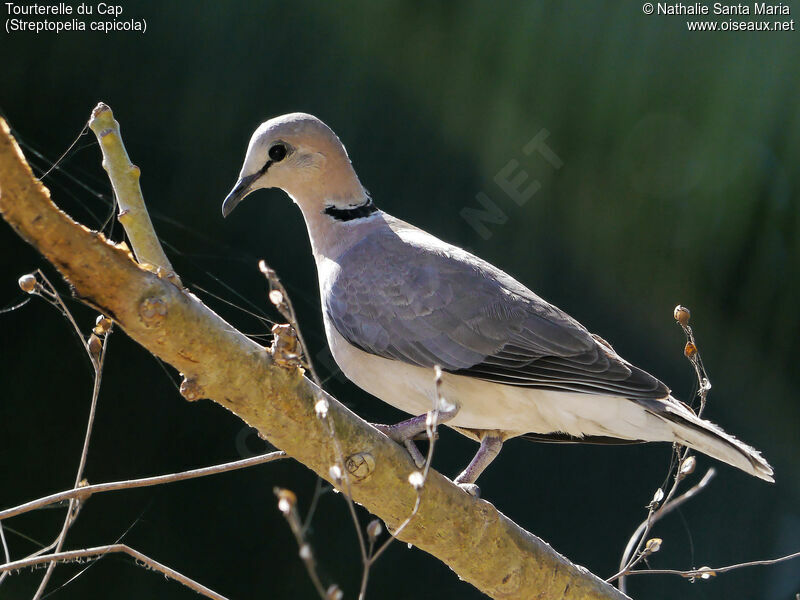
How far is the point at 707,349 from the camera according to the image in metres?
3.63

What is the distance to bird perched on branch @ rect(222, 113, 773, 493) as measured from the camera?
6.23 feet

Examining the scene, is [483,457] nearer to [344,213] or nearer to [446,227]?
[344,213]

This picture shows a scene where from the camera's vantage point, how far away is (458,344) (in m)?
1.98

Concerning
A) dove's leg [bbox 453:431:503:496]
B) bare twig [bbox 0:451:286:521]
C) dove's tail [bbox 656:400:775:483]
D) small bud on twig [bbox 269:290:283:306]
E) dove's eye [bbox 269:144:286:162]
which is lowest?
dove's leg [bbox 453:431:503:496]

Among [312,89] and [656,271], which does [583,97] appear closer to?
[656,271]

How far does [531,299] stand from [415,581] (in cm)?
187

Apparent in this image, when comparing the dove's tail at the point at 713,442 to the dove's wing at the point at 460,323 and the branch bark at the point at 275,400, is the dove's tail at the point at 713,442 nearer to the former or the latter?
the dove's wing at the point at 460,323

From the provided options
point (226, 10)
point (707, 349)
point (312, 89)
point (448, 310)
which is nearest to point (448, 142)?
point (312, 89)

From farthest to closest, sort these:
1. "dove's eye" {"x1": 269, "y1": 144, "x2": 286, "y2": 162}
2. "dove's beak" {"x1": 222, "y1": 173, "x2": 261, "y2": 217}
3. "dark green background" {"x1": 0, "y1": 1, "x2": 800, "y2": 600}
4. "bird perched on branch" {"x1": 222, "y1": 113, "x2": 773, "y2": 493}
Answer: "dark green background" {"x1": 0, "y1": 1, "x2": 800, "y2": 600}
"dove's eye" {"x1": 269, "y1": 144, "x2": 286, "y2": 162}
"dove's beak" {"x1": 222, "y1": 173, "x2": 261, "y2": 217}
"bird perched on branch" {"x1": 222, "y1": 113, "x2": 773, "y2": 493}

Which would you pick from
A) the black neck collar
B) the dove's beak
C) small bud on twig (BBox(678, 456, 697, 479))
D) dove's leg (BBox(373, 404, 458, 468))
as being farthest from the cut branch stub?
small bud on twig (BBox(678, 456, 697, 479))

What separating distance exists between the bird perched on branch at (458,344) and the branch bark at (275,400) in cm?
18

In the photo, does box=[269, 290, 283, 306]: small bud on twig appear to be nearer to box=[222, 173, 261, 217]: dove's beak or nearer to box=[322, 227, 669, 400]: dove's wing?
box=[322, 227, 669, 400]: dove's wing

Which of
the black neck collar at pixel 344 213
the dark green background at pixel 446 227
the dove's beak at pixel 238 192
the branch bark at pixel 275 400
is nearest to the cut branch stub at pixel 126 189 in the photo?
the branch bark at pixel 275 400

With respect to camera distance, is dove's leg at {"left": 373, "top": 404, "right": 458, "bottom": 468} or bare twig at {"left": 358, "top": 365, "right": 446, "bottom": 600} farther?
dove's leg at {"left": 373, "top": 404, "right": 458, "bottom": 468}
